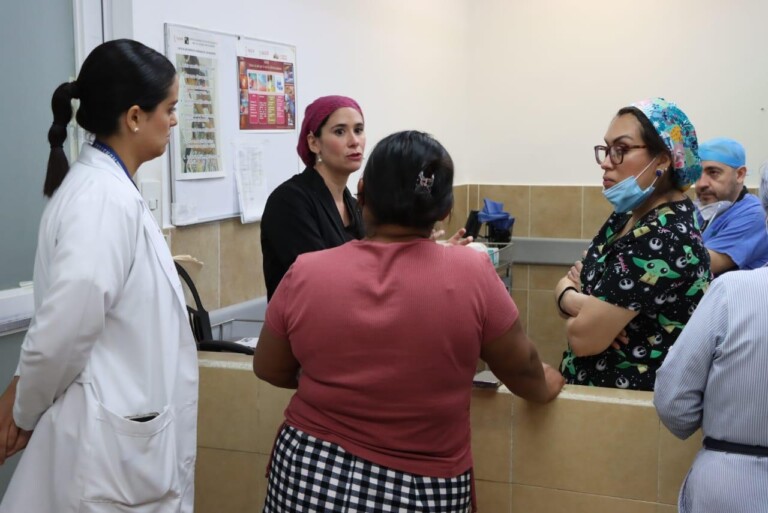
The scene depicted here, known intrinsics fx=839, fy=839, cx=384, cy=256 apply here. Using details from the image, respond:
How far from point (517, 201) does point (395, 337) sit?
3796 millimetres

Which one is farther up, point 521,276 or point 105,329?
point 105,329

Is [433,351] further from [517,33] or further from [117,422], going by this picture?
[517,33]

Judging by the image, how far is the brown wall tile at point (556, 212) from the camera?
4.88m

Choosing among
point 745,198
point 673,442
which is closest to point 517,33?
point 745,198

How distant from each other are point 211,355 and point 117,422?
2.41 ft

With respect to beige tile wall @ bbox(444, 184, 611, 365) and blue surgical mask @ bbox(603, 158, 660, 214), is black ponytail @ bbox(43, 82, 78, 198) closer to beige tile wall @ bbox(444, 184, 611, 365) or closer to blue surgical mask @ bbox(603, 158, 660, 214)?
blue surgical mask @ bbox(603, 158, 660, 214)

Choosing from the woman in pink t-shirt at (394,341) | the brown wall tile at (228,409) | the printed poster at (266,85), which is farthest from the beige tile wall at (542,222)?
the woman in pink t-shirt at (394,341)

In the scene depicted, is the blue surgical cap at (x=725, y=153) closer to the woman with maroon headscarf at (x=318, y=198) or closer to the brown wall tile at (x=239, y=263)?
the woman with maroon headscarf at (x=318, y=198)

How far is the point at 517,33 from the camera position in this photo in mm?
4973

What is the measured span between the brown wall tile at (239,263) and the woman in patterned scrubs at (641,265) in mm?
1282

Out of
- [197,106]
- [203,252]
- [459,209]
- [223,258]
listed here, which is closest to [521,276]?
[459,209]

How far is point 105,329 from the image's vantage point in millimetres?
1487

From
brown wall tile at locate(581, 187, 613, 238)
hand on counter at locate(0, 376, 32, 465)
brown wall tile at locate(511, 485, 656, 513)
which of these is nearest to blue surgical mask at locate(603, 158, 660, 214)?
brown wall tile at locate(511, 485, 656, 513)

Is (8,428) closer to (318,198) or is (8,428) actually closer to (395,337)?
(395,337)
